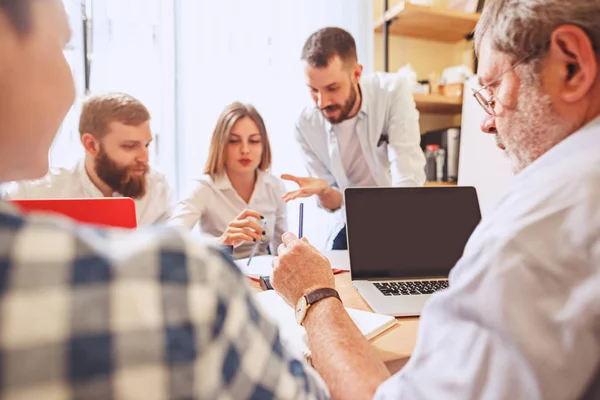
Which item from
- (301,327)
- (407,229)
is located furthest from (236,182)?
(301,327)

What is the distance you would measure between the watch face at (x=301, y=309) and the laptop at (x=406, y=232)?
0.29m

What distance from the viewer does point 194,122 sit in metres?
2.08

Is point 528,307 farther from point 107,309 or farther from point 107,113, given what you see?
point 107,113

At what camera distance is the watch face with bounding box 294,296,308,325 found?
0.66 meters

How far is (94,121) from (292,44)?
114 centimetres

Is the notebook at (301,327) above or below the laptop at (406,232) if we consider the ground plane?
below

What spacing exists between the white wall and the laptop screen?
4.07 feet

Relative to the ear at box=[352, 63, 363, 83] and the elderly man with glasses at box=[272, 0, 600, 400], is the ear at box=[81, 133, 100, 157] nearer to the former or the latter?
the ear at box=[352, 63, 363, 83]

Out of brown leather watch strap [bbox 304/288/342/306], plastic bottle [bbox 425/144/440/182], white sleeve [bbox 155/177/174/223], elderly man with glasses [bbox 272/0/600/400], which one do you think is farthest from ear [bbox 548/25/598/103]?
plastic bottle [bbox 425/144/440/182]

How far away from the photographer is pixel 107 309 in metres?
0.23

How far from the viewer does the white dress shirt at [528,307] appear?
1.18 ft

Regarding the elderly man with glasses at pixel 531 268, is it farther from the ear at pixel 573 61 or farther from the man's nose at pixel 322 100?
the man's nose at pixel 322 100

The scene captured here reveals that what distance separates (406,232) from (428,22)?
5.85ft

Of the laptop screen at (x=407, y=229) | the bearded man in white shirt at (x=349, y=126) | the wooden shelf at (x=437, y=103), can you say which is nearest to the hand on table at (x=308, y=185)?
the bearded man in white shirt at (x=349, y=126)
